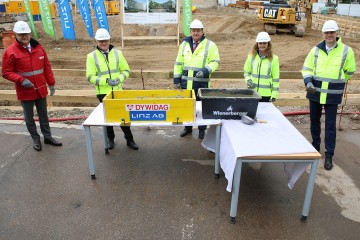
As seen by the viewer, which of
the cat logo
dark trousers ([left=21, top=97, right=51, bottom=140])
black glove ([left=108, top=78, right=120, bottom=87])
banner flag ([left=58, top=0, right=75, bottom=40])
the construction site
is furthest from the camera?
the cat logo

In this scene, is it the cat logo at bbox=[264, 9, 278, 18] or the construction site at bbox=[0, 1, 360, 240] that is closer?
the construction site at bbox=[0, 1, 360, 240]

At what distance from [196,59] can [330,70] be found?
194 centimetres

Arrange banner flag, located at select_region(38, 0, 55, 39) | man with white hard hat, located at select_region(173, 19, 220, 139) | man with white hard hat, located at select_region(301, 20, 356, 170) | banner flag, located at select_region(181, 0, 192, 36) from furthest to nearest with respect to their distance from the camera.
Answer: banner flag, located at select_region(38, 0, 55, 39), banner flag, located at select_region(181, 0, 192, 36), man with white hard hat, located at select_region(173, 19, 220, 139), man with white hard hat, located at select_region(301, 20, 356, 170)

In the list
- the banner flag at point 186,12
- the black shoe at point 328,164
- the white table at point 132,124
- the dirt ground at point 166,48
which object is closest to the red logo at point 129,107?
the white table at point 132,124

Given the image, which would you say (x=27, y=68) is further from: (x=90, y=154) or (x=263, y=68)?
(x=263, y=68)

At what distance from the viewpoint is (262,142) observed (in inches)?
138

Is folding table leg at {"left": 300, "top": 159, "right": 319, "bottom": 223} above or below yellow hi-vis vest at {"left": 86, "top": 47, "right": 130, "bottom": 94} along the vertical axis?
below

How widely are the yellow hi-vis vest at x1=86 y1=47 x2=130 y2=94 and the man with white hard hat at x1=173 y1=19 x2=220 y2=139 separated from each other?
948 millimetres

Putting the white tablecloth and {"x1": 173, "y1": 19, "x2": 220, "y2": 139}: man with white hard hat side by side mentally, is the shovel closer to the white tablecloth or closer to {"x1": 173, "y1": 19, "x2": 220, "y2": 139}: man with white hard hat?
the white tablecloth

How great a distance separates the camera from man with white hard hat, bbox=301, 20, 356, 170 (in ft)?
14.2

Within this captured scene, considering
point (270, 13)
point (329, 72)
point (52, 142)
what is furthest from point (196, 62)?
point (270, 13)

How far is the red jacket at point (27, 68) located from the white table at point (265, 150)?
298 cm

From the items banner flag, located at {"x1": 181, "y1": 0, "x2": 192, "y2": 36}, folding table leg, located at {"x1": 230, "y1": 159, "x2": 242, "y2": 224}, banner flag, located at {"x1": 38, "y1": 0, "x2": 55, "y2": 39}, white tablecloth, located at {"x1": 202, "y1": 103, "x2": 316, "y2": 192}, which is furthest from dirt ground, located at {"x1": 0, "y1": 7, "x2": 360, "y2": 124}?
folding table leg, located at {"x1": 230, "y1": 159, "x2": 242, "y2": 224}

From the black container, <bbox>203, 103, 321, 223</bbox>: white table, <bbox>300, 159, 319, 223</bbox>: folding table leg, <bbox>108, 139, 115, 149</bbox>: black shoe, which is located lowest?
<bbox>108, 139, 115, 149</bbox>: black shoe
